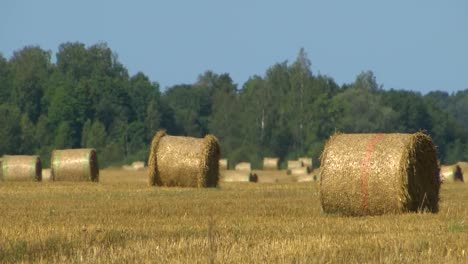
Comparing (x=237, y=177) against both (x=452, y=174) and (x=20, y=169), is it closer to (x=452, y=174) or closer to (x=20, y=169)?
(x=452, y=174)

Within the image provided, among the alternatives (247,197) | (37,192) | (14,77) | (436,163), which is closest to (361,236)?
(436,163)

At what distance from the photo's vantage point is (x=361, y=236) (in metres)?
→ 13.5

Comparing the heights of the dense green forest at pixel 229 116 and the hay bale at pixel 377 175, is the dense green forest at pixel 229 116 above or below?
above

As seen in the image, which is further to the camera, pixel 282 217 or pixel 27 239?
pixel 282 217

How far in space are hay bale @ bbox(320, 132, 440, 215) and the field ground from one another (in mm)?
463

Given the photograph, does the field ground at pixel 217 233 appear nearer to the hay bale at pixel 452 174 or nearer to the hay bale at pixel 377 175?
the hay bale at pixel 377 175

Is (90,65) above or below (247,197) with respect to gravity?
above

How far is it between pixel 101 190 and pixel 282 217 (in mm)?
10041

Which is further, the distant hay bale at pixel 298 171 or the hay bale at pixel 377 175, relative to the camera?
the distant hay bale at pixel 298 171

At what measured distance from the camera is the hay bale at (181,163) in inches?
1107

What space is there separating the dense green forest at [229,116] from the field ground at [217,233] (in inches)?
2066

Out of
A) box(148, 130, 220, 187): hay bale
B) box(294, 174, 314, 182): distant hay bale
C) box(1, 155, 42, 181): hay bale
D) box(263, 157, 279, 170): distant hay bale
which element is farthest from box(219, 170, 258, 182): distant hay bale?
box(263, 157, 279, 170): distant hay bale

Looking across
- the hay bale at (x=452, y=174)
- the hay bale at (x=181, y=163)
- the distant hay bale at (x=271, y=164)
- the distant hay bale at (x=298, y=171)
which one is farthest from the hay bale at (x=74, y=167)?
the distant hay bale at (x=271, y=164)

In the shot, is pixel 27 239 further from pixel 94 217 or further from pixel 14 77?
pixel 14 77
